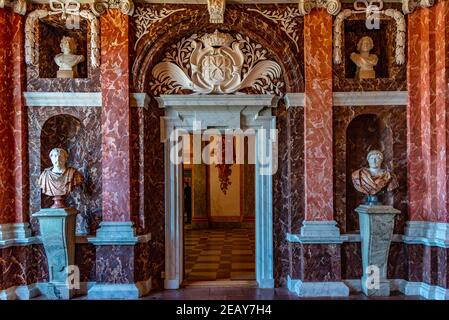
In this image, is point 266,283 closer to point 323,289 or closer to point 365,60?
point 323,289

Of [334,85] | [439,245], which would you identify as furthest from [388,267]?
[334,85]

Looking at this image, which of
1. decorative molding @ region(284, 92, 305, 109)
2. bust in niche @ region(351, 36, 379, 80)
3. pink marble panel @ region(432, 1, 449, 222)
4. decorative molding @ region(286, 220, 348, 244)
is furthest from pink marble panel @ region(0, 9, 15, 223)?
pink marble panel @ region(432, 1, 449, 222)

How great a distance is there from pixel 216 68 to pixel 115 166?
195 cm

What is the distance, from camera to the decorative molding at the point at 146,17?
5918 mm

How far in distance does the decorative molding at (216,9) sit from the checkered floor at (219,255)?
3.85m

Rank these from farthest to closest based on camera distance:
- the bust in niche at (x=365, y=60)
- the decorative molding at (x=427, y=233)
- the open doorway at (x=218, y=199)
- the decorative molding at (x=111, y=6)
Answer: the open doorway at (x=218, y=199), the bust in niche at (x=365, y=60), the decorative molding at (x=111, y=6), the decorative molding at (x=427, y=233)

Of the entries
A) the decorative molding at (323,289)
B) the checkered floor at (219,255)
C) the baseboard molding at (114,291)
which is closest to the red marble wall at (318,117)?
the decorative molding at (323,289)

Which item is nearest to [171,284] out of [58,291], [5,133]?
[58,291]

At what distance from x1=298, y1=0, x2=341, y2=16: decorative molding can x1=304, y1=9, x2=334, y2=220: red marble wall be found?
67 millimetres

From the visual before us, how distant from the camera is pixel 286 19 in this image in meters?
5.97

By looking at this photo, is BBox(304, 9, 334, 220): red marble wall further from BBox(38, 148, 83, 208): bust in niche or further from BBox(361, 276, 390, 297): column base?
BBox(38, 148, 83, 208): bust in niche

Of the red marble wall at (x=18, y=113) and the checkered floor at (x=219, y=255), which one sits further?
the checkered floor at (x=219, y=255)

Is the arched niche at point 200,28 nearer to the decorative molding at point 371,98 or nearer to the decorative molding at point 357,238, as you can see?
the decorative molding at point 371,98

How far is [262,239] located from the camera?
623 centimetres
